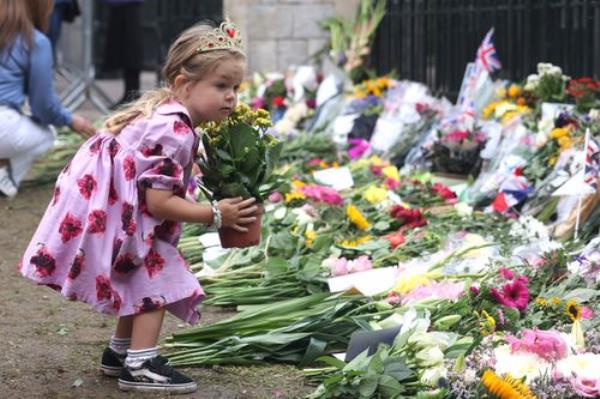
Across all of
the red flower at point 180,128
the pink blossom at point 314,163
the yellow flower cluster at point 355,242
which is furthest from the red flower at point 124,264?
the pink blossom at point 314,163

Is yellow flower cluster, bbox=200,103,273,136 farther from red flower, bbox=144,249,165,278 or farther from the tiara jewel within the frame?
red flower, bbox=144,249,165,278

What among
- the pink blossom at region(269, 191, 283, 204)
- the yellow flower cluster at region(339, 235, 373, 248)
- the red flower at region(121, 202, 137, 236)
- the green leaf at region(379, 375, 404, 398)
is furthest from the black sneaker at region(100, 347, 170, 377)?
the pink blossom at region(269, 191, 283, 204)

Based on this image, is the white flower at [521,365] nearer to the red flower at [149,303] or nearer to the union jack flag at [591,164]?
the red flower at [149,303]

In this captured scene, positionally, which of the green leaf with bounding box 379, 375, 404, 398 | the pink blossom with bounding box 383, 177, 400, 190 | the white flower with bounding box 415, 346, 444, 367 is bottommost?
the pink blossom with bounding box 383, 177, 400, 190

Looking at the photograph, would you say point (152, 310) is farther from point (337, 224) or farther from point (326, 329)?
point (337, 224)

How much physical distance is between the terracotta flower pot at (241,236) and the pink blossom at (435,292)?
0.92 metres

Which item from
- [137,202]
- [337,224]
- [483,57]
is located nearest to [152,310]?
[137,202]

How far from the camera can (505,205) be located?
22.7 ft

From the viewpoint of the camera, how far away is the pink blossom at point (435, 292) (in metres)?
5.05

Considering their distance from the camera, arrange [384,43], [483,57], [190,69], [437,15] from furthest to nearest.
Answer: [384,43]
[437,15]
[483,57]
[190,69]

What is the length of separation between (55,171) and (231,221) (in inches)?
218

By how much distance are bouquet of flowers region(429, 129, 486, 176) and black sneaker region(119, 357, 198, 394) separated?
4.04 meters

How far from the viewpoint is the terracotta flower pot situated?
4387 millimetres

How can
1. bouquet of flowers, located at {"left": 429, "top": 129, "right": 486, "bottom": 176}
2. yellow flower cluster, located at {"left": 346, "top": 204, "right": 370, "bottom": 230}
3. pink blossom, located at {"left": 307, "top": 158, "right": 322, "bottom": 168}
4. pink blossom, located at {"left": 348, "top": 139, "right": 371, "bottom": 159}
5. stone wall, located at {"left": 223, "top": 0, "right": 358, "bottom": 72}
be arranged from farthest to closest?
stone wall, located at {"left": 223, "top": 0, "right": 358, "bottom": 72}
pink blossom, located at {"left": 348, "top": 139, "right": 371, "bottom": 159}
pink blossom, located at {"left": 307, "top": 158, "right": 322, "bottom": 168}
bouquet of flowers, located at {"left": 429, "top": 129, "right": 486, "bottom": 176}
yellow flower cluster, located at {"left": 346, "top": 204, "right": 370, "bottom": 230}
